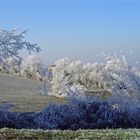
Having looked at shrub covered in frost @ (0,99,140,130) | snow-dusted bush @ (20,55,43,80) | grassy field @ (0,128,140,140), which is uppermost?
snow-dusted bush @ (20,55,43,80)

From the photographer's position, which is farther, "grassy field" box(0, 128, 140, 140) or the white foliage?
the white foliage

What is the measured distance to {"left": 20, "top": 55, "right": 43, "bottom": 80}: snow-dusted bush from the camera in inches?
1083

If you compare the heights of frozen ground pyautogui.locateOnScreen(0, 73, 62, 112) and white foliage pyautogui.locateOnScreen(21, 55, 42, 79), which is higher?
white foliage pyautogui.locateOnScreen(21, 55, 42, 79)

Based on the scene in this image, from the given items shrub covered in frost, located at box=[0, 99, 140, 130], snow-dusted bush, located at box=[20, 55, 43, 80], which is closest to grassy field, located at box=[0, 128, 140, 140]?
shrub covered in frost, located at box=[0, 99, 140, 130]

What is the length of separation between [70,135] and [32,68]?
69.5 feet

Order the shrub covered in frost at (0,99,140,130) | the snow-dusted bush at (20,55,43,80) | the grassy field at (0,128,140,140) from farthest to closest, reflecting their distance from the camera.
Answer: the snow-dusted bush at (20,55,43,80)
the shrub covered in frost at (0,99,140,130)
the grassy field at (0,128,140,140)

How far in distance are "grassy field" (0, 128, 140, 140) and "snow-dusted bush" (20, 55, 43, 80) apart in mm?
18702

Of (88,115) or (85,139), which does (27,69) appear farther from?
(85,139)

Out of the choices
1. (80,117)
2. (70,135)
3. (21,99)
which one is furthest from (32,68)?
(70,135)

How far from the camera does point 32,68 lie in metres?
28.5

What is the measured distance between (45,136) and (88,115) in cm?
177

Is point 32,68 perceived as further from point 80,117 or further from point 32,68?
point 80,117

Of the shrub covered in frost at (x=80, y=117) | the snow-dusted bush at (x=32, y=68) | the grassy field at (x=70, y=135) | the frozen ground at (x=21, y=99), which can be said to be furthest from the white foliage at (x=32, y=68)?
the grassy field at (x=70, y=135)

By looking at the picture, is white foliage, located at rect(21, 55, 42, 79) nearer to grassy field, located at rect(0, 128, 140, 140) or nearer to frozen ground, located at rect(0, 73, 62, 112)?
frozen ground, located at rect(0, 73, 62, 112)
